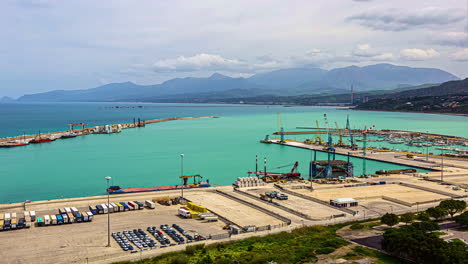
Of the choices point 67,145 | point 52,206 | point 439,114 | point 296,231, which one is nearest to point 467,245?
point 296,231

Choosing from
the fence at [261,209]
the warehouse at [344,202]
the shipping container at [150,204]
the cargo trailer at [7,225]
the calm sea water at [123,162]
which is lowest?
the calm sea water at [123,162]

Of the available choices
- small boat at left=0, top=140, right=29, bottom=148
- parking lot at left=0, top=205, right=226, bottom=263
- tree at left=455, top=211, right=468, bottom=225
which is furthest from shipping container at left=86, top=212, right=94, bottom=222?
small boat at left=0, top=140, right=29, bottom=148

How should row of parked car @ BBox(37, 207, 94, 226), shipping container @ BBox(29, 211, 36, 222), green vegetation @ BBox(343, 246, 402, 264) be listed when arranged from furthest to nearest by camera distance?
shipping container @ BBox(29, 211, 36, 222) < row of parked car @ BBox(37, 207, 94, 226) < green vegetation @ BBox(343, 246, 402, 264)

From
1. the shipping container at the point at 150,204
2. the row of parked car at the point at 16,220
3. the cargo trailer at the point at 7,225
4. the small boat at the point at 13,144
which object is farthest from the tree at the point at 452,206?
the small boat at the point at 13,144

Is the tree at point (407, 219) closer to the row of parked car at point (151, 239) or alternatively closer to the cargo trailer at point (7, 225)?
the row of parked car at point (151, 239)

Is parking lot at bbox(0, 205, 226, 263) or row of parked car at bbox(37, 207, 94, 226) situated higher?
row of parked car at bbox(37, 207, 94, 226)

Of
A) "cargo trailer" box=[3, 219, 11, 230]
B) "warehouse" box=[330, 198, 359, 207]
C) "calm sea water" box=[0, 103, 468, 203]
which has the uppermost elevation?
"cargo trailer" box=[3, 219, 11, 230]

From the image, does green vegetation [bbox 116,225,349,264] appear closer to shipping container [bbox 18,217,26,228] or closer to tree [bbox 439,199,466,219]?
tree [bbox 439,199,466,219]

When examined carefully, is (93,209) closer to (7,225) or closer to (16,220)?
(16,220)
